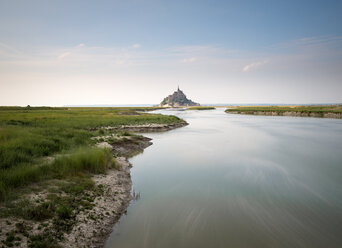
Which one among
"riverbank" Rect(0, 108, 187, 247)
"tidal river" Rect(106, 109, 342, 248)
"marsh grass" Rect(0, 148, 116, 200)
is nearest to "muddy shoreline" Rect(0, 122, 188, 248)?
A: "riverbank" Rect(0, 108, 187, 247)

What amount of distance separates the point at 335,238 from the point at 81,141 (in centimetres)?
2031

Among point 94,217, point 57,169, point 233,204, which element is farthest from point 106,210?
point 233,204

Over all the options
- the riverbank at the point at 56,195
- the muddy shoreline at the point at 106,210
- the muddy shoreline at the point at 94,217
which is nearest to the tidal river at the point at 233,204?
the muddy shoreline at the point at 106,210

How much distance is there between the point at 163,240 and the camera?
8461 mm

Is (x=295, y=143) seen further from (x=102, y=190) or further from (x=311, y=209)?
(x=102, y=190)

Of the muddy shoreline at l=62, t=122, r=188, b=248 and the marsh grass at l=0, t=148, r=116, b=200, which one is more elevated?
the marsh grass at l=0, t=148, r=116, b=200

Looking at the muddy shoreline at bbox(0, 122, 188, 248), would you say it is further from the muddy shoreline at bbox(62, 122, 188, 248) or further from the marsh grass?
the marsh grass

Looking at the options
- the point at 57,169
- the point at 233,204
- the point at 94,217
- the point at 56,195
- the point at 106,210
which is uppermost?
the point at 57,169

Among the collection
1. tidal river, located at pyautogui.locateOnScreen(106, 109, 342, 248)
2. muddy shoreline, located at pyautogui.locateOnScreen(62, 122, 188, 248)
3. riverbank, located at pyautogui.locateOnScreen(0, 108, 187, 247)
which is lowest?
tidal river, located at pyautogui.locateOnScreen(106, 109, 342, 248)

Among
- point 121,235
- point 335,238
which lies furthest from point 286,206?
point 121,235

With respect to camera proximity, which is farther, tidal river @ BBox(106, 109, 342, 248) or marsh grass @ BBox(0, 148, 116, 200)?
Answer: marsh grass @ BBox(0, 148, 116, 200)

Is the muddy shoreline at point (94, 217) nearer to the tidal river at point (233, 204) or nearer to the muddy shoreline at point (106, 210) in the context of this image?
the muddy shoreline at point (106, 210)

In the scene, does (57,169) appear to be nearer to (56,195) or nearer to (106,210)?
(56,195)

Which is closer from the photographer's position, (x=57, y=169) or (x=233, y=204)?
(x=233, y=204)
